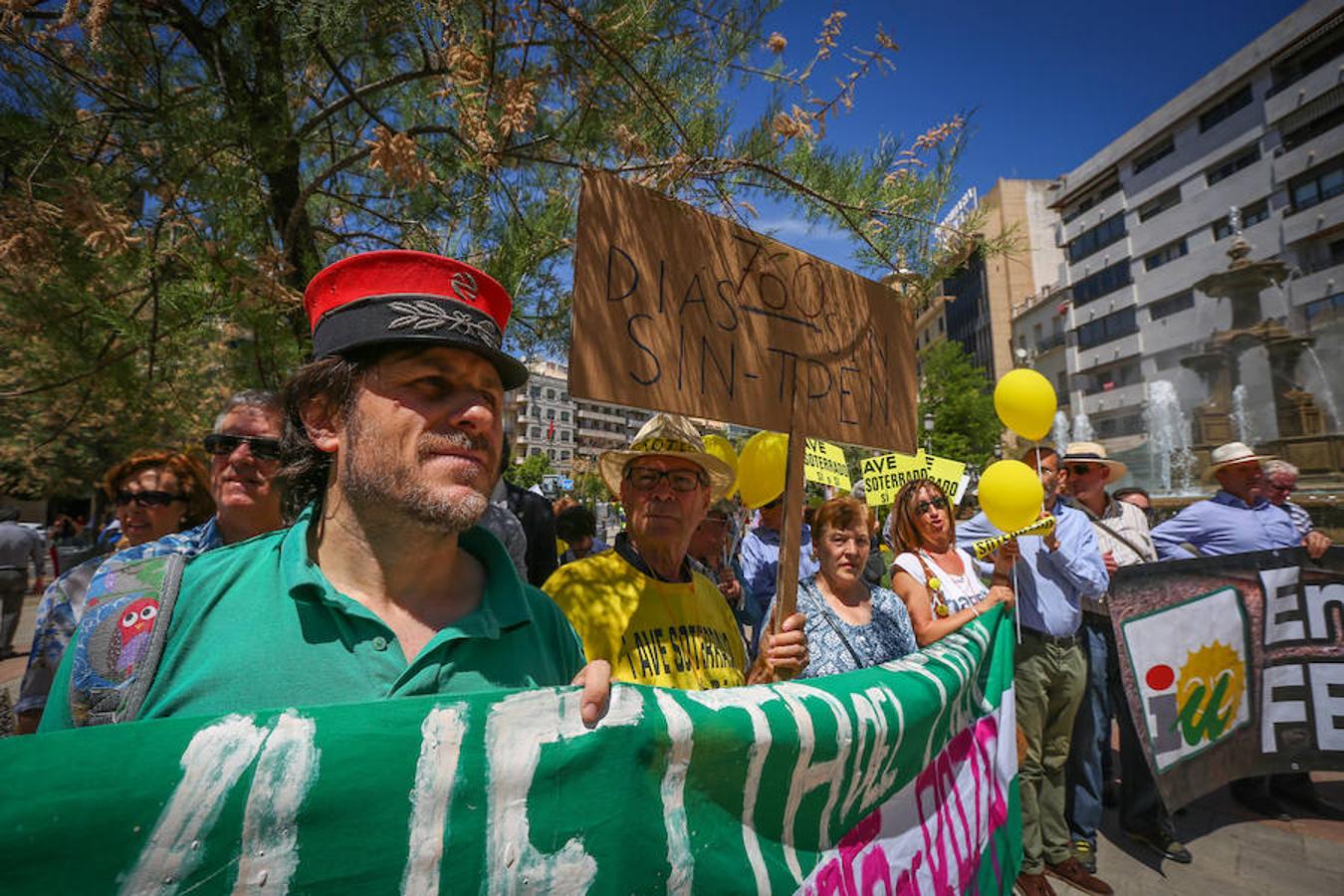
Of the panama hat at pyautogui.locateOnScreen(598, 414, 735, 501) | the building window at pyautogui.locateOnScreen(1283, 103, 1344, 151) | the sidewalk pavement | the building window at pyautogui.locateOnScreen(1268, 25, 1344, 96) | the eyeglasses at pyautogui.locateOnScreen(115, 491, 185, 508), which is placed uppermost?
the building window at pyautogui.locateOnScreen(1268, 25, 1344, 96)

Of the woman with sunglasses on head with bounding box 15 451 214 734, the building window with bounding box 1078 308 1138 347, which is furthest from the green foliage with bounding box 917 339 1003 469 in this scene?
the woman with sunglasses on head with bounding box 15 451 214 734

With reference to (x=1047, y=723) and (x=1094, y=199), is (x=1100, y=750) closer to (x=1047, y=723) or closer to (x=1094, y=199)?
(x=1047, y=723)

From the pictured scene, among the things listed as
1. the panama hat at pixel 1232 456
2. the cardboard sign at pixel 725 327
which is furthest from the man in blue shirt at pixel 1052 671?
the panama hat at pixel 1232 456

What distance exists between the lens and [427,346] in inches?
52.3

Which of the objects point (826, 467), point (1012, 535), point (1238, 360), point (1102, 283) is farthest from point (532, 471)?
point (1012, 535)

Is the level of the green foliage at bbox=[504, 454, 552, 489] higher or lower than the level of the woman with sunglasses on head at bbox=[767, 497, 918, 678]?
higher

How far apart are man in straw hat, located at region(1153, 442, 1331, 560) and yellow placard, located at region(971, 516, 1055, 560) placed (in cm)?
215

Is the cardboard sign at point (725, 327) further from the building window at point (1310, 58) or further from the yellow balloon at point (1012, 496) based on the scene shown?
the building window at point (1310, 58)

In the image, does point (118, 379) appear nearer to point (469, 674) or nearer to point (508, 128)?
point (508, 128)

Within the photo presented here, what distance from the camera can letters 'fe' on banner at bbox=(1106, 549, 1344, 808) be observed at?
11.8 ft

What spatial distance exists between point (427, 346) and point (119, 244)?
1588 mm

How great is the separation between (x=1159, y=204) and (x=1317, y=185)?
1022 centimetres

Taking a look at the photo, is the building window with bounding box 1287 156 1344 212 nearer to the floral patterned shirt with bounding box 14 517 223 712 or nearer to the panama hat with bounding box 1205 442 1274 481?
the panama hat with bounding box 1205 442 1274 481

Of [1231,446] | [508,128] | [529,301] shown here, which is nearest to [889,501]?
[1231,446]
